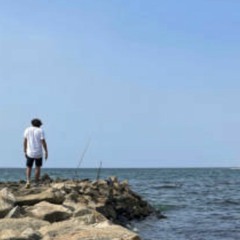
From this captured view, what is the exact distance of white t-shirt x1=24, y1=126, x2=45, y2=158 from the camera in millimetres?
13758

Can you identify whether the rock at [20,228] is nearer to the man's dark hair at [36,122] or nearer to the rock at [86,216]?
the rock at [86,216]

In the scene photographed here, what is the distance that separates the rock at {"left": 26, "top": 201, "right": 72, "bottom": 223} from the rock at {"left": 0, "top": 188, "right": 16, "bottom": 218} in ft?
1.13

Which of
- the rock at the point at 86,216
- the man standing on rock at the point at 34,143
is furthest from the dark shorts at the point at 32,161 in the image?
the rock at the point at 86,216

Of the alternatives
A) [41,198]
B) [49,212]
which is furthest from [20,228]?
[41,198]

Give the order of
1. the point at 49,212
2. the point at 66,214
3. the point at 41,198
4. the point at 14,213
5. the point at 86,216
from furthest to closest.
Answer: the point at 41,198 < the point at 66,214 < the point at 49,212 < the point at 86,216 < the point at 14,213

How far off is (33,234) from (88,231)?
84 cm

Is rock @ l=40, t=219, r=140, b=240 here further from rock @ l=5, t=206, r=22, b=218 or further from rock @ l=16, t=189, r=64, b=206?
rock @ l=16, t=189, r=64, b=206

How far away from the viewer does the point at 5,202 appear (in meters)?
10.5

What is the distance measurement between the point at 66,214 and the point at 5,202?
1.14 m

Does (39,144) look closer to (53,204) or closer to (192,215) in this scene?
(53,204)

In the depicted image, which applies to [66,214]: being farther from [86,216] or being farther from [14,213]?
[14,213]

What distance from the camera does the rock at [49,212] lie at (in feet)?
34.1

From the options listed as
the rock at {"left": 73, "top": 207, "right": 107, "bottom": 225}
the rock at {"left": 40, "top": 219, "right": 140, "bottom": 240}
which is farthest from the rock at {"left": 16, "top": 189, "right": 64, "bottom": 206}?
the rock at {"left": 40, "top": 219, "right": 140, "bottom": 240}

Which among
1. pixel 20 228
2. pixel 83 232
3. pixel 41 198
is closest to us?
pixel 83 232
